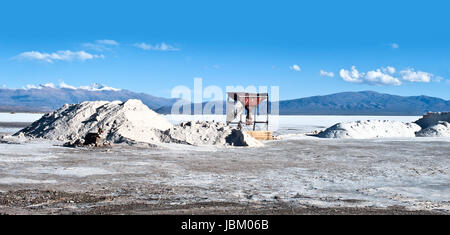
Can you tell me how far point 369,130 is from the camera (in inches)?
1218

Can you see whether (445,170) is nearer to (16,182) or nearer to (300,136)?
(16,182)

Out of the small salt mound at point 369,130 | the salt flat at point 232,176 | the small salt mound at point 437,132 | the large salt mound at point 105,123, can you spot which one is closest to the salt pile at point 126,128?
the large salt mound at point 105,123

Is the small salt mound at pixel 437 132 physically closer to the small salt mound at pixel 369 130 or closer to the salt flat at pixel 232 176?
the small salt mound at pixel 369 130

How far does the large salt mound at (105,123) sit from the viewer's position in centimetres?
2205

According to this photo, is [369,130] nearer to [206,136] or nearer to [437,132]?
[437,132]

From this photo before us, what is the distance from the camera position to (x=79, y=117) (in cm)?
2538

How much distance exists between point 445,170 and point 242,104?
1528 cm

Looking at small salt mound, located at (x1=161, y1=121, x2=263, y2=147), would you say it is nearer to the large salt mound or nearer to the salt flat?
the large salt mound

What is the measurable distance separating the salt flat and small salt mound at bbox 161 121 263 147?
9.04 ft

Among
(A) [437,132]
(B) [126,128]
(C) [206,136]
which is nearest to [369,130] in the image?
(A) [437,132]

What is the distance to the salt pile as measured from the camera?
21672 mm

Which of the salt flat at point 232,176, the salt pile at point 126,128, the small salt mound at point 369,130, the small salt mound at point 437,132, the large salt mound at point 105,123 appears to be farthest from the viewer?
the small salt mound at point 437,132

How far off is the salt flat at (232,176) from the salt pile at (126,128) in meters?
3.01

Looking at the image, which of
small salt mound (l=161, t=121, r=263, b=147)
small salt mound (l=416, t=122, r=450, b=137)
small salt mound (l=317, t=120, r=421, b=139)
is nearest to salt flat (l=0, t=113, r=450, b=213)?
small salt mound (l=161, t=121, r=263, b=147)
